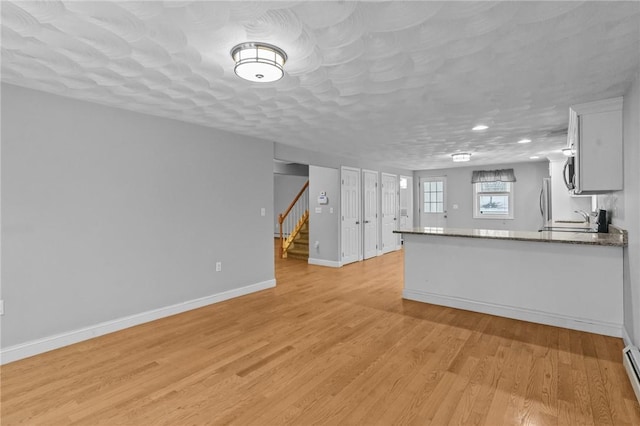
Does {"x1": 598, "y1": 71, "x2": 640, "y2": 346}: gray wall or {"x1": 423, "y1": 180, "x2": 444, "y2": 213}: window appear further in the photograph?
{"x1": 423, "y1": 180, "x2": 444, "y2": 213}: window

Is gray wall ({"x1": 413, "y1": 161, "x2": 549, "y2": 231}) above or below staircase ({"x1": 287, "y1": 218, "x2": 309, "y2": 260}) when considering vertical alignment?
above

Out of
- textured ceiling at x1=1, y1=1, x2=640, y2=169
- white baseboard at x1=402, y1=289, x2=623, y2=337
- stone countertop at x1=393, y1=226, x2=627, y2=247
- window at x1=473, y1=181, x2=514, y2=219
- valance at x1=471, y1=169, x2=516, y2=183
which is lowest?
white baseboard at x1=402, y1=289, x2=623, y2=337

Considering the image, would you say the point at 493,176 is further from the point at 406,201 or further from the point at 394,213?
the point at 394,213

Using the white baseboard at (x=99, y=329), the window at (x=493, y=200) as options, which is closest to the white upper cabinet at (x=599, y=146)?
the white baseboard at (x=99, y=329)

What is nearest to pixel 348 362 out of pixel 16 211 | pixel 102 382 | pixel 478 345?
pixel 478 345

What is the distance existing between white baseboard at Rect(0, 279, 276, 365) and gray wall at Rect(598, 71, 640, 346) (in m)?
4.27

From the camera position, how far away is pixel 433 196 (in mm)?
9539

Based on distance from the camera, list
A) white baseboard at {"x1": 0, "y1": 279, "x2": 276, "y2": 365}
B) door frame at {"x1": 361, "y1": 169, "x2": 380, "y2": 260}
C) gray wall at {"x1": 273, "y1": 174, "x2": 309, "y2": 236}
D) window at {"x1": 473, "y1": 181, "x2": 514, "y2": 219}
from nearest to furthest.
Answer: white baseboard at {"x1": 0, "y1": 279, "x2": 276, "y2": 365}, door frame at {"x1": 361, "y1": 169, "x2": 380, "y2": 260}, window at {"x1": 473, "y1": 181, "x2": 514, "y2": 219}, gray wall at {"x1": 273, "y1": 174, "x2": 309, "y2": 236}

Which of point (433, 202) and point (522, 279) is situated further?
point (433, 202)

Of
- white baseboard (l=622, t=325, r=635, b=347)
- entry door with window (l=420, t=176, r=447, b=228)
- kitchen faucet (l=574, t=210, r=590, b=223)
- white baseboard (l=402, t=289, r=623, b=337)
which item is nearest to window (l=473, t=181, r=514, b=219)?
entry door with window (l=420, t=176, r=447, b=228)

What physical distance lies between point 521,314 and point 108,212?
464 centimetres

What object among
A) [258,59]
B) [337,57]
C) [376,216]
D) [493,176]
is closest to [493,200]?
[493,176]

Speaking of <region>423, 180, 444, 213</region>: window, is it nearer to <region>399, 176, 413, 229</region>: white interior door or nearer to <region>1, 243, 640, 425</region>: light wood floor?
<region>399, 176, 413, 229</region>: white interior door

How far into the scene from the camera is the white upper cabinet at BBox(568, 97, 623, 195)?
10.2 ft
